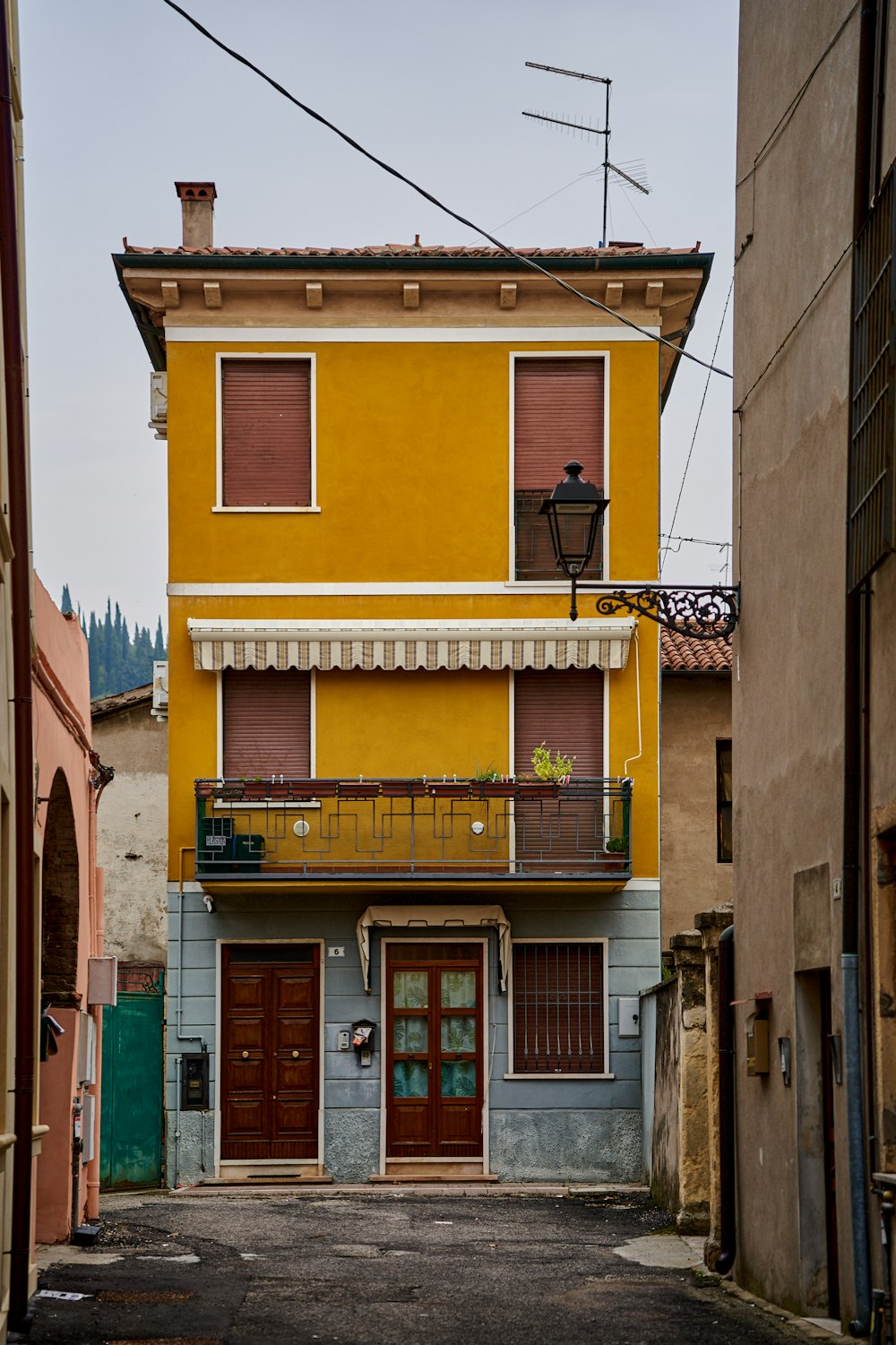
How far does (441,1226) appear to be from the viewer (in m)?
15.9

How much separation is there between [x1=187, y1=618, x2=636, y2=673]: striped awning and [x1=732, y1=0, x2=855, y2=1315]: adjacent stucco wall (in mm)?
9895

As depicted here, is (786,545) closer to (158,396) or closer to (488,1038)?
(488,1038)

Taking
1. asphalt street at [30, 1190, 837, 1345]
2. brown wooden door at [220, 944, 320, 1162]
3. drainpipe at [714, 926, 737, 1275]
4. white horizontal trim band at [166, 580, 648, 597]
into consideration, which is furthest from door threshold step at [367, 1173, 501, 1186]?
drainpipe at [714, 926, 737, 1275]

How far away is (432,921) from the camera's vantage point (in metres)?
22.0

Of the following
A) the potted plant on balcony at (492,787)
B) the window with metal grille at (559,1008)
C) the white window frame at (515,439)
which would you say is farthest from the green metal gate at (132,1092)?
the white window frame at (515,439)

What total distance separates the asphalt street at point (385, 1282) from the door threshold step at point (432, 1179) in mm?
3660

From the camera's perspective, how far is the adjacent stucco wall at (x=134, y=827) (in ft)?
92.5

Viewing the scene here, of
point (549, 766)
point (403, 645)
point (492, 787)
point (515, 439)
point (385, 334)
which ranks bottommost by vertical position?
point (492, 787)

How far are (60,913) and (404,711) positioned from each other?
8206 mm

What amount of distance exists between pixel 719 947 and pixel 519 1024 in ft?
31.9

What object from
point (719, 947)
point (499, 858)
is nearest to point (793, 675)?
point (719, 947)

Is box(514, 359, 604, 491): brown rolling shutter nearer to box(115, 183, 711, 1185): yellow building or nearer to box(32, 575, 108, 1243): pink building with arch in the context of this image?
box(115, 183, 711, 1185): yellow building

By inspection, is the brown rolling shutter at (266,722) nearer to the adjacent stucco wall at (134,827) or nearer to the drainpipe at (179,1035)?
the drainpipe at (179,1035)

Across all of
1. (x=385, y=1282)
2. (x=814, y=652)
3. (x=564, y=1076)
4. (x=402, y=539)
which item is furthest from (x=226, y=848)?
(x=814, y=652)
